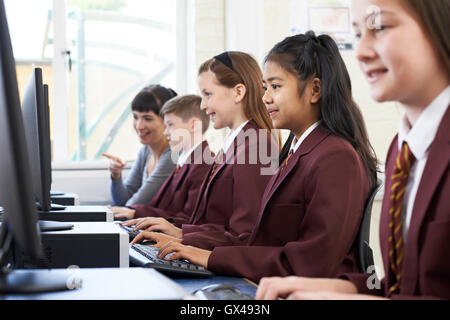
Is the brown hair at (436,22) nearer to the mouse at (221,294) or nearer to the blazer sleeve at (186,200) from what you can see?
the mouse at (221,294)

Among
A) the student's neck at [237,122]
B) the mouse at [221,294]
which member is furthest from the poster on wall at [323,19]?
the mouse at [221,294]

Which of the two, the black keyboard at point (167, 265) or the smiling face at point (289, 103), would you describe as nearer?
the black keyboard at point (167, 265)

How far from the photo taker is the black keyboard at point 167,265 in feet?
3.95

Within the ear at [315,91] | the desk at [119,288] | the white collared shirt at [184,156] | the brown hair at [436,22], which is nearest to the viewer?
the desk at [119,288]

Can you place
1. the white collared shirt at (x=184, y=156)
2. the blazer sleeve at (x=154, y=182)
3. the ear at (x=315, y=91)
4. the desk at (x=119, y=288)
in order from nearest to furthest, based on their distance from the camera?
1. the desk at (x=119, y=288)
2. the ear at (x=315, y=91)
3. the white collared shirt at (x=184, y=156)
4. the blazer sleeve at (x=154, y=182)

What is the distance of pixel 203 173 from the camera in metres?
2.52

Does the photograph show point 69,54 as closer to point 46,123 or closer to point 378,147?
Result: point 378,147

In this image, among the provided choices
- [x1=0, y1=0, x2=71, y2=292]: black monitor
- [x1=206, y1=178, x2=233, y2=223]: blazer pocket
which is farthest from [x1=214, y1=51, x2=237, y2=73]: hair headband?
[x1=0, y1=0, x2=71, y2=292]: black monitor

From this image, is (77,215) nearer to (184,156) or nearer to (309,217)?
(309,217)

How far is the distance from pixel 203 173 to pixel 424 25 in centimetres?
172

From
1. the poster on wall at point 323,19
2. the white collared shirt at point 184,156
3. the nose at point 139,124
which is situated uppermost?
the poster on wall at point 323,19

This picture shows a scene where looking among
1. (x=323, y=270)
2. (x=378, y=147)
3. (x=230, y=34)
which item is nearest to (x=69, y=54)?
(x=230, y=34)

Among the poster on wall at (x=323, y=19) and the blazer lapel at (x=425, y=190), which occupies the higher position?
the poster on wall at (x=323, y=19)

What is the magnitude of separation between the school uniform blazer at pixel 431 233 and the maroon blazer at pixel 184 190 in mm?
1630
